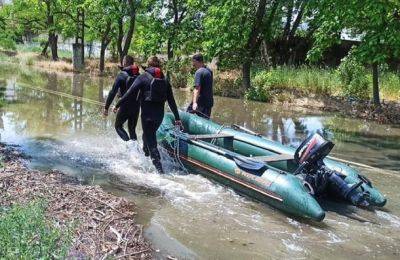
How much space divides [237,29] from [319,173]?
13545 millimetres

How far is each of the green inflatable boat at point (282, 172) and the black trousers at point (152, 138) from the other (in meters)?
0.35

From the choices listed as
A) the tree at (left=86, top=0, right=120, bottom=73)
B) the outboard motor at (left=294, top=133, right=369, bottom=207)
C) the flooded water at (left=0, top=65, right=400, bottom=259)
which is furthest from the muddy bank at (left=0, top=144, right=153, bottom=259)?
the tree at (left=86, top=0, right=120, bottom=73)

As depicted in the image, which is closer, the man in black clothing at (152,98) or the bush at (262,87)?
the man in black clothing at (152,98)

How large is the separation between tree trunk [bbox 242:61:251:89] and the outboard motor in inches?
527

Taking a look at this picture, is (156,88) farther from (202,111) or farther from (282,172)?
(282,172)

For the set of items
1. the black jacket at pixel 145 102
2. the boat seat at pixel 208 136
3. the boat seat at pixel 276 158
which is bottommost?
the boat seat at pixel 276 158

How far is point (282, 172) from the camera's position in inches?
258

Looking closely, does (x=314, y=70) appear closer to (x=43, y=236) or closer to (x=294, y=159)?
(x=294, y=159)

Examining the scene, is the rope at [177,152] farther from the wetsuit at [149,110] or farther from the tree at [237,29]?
the tree at [237,29]

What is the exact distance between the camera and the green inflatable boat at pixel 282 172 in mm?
6309

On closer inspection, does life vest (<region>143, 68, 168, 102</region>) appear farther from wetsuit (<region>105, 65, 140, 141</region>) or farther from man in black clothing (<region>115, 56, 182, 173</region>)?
wetsuit (<region>105, 65, 140, 141</region>)

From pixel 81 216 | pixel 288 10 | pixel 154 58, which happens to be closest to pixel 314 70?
pixel 288 10

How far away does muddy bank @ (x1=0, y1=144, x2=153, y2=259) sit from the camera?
472 centimetres

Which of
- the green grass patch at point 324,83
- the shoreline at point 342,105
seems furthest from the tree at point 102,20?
the shoreline at point 342,105
